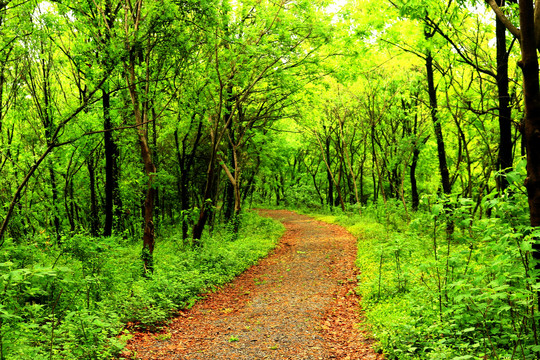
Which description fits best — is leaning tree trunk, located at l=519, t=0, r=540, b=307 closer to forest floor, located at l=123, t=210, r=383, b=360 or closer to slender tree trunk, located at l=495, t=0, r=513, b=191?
forest floor, located at l=123, t=210, r=383, b=360

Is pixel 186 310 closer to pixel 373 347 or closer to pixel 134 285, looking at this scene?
pixel 134 285

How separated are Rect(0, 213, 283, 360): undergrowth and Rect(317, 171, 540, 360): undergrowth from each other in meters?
4.06

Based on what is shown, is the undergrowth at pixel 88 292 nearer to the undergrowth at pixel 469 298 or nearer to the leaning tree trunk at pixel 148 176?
the leaning tree trunk at pixel 148 176

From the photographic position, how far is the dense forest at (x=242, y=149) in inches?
163

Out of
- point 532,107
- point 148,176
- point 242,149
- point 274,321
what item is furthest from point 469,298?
A: point 242,149

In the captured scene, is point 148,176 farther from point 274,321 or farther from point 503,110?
point 503,110

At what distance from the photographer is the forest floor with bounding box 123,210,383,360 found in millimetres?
5820

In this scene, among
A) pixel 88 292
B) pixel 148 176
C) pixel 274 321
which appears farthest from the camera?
pixel 148 176

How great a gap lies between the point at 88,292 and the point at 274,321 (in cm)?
353

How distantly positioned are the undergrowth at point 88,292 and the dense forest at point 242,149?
0.19ft

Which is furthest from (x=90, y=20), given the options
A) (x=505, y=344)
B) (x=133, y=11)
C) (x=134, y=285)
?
A: (x=505, y=344)

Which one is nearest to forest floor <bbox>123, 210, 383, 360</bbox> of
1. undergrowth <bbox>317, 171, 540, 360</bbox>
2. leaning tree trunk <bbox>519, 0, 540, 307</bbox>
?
undergrowth <bbox>317, 171, 540, 360</bbox>

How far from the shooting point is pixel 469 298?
4.45 meters

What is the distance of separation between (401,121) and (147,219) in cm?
1791
